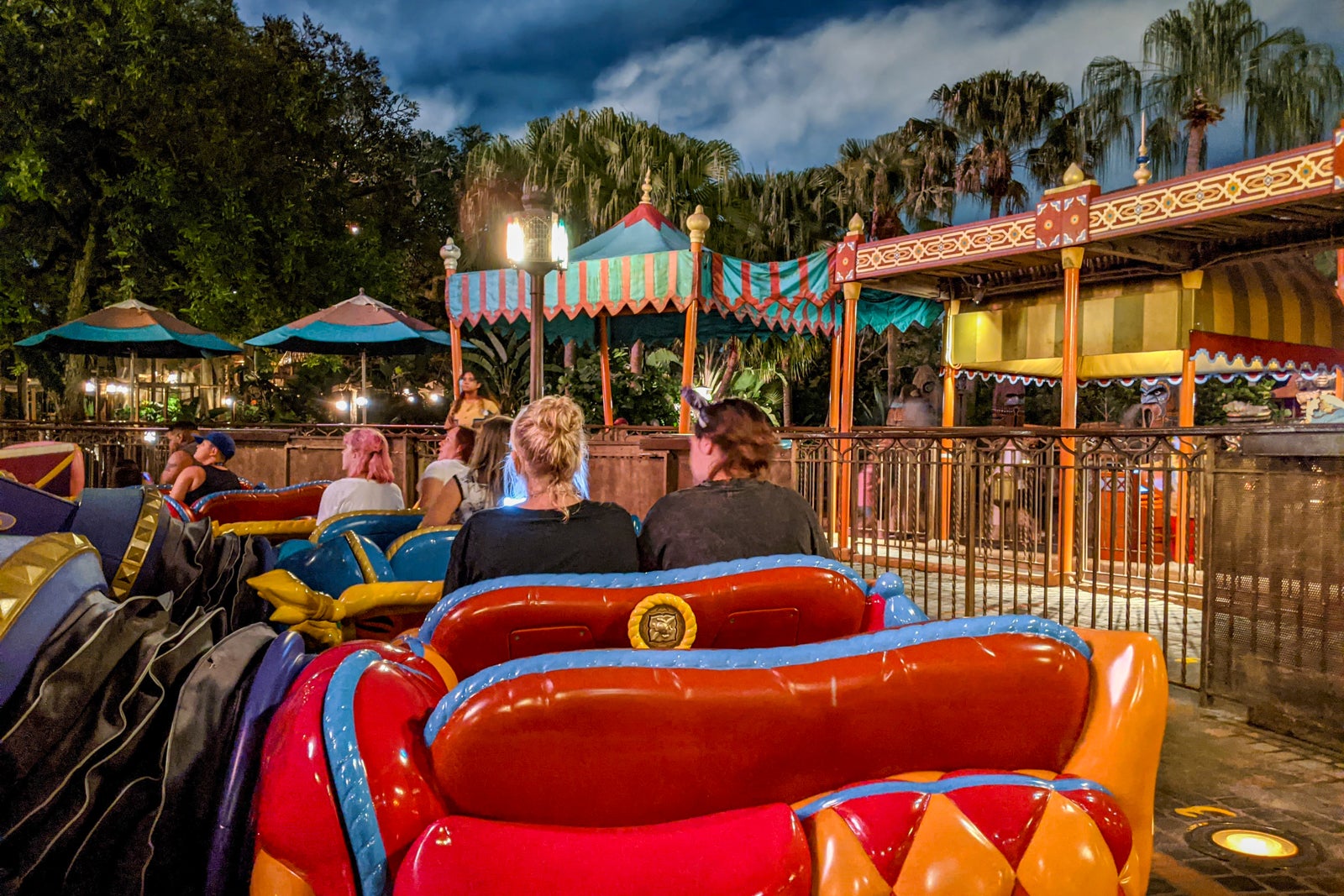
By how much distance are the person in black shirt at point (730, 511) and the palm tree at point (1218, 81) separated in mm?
25718

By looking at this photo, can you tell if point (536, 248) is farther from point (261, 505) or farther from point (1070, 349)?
point (1070, 349)

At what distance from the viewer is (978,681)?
4.49ft

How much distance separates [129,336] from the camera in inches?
454

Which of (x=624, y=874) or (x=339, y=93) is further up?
(x=339, y=93)

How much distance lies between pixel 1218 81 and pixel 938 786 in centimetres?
3010

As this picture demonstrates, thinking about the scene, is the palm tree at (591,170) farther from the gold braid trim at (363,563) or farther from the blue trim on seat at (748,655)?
the blue trim on seat at (748,655)

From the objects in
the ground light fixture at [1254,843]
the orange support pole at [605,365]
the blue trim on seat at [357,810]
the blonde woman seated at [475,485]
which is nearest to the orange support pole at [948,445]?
the orange support pole at [605,365]

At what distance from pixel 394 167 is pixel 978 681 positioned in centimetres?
2407

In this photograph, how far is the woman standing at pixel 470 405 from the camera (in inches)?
345

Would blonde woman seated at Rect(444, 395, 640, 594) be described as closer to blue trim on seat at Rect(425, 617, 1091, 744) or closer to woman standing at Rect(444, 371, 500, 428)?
blue trim on seat at Rect(425, 617, 1091, 744)

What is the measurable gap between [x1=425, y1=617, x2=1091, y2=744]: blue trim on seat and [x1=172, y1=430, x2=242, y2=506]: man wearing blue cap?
5004mm

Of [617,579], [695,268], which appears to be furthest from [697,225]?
[617,579]

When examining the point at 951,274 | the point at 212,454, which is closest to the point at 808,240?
the point at 951,274

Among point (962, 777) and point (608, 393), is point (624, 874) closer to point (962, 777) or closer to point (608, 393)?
point (962, 777)
